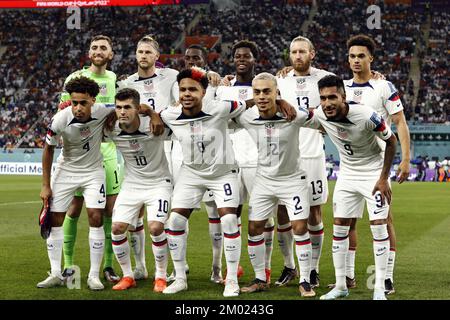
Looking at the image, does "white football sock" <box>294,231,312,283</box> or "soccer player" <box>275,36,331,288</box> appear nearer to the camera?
"white football sock" <box>294,231,312,283</box>

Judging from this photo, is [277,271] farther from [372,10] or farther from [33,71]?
[33,71]

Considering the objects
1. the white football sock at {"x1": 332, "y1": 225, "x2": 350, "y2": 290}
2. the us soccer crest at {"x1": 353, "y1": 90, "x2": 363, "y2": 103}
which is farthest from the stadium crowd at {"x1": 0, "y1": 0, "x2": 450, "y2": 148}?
the white football sock at {"x1": 332, "y1": 225, "x2": 350, "y2": 290}

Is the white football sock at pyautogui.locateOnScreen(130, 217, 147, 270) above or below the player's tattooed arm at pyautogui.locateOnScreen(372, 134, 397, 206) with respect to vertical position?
below

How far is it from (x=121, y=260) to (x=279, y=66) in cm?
3242

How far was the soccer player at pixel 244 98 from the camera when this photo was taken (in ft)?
27.0

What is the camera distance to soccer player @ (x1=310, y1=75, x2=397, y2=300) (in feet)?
22.8

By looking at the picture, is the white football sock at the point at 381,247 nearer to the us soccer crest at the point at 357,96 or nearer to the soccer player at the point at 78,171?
the us soccer crest at the point at 357,96

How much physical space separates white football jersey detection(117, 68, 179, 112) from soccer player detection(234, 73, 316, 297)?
1395 millimetres

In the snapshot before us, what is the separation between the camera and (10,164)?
111 ft

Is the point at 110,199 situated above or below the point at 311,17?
below

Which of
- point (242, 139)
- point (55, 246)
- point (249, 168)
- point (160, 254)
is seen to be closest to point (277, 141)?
point (249, 168)

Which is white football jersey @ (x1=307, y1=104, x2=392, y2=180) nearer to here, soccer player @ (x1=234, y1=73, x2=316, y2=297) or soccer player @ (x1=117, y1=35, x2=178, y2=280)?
soccer player @ (x1=234, y1=73, x2=316, y2=297)

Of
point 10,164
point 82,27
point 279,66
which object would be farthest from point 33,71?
point 279,66

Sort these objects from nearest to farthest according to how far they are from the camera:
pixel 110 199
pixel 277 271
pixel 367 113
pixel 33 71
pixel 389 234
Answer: pixel 367 113 < pixel 389 234 < pixel 110 199 < pixel 277 271 < pixel 33 71
